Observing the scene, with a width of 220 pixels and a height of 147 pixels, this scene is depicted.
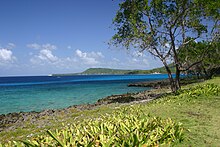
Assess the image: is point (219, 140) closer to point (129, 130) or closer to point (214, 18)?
point (129, 130)

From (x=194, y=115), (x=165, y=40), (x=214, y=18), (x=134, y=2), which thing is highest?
(x=134, y=2)

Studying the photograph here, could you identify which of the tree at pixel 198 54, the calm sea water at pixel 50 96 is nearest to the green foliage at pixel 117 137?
the tree at pixel 198 54

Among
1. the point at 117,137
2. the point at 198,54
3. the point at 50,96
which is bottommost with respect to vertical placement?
the point at 50,96

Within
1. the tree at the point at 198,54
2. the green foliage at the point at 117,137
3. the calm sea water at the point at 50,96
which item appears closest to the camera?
the green foliage at the point at 117,137

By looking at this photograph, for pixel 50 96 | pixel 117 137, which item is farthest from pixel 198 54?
pixel 50 96

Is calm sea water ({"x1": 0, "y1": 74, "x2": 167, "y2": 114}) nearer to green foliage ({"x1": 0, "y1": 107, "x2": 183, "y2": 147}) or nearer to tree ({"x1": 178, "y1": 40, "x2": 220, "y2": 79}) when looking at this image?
tree ({"x1": 178, "y1": 40, "x2": 220, "y2": 79})

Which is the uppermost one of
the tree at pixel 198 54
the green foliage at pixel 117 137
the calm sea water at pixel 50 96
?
the tree at pixel 198 54

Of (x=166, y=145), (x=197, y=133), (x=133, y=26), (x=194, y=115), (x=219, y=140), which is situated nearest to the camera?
(x=166, y=145)

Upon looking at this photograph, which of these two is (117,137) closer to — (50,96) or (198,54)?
(198,54)

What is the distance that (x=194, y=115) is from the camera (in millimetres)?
10938

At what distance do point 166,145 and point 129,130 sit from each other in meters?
1.20

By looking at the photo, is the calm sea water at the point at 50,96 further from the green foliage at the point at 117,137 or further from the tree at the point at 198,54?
the green foliage at the point at 117,137

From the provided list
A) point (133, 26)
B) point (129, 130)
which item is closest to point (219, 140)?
point (129, 130)

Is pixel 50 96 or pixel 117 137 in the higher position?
pixel 117 137
